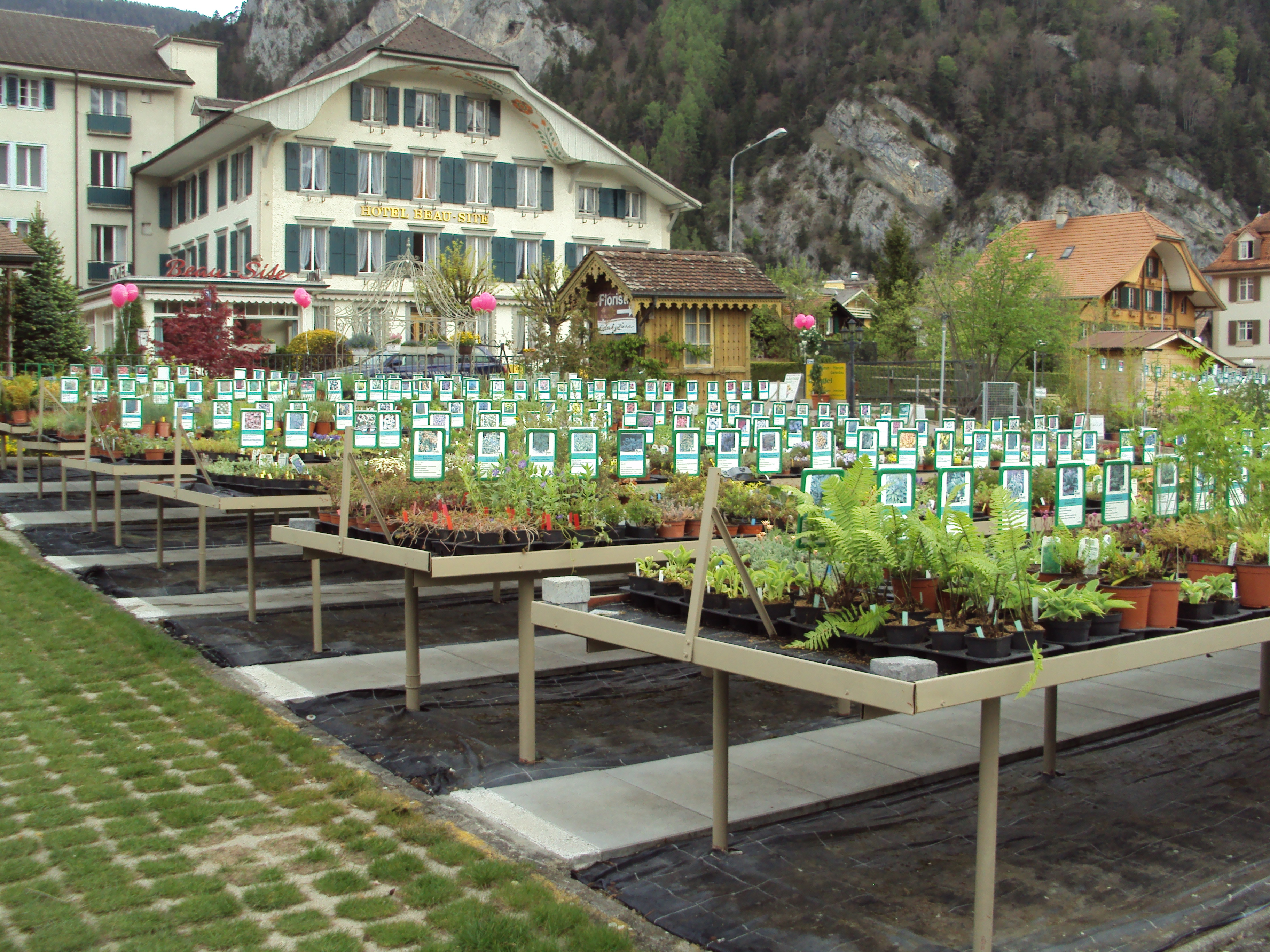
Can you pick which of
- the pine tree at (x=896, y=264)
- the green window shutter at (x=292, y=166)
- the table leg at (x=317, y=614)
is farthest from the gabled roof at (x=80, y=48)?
the table leg at (x=317, y=614)

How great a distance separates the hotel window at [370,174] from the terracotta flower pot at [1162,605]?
4067 centimetres

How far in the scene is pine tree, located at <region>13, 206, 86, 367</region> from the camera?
32.2 metres

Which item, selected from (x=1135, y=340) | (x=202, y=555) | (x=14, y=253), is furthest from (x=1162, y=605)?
(x=1135, y=340)

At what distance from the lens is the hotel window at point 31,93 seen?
149 ft

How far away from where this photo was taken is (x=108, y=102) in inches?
1869

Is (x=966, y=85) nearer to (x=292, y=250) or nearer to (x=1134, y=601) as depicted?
(x=292, y=250)

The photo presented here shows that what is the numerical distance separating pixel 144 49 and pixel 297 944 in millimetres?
54604

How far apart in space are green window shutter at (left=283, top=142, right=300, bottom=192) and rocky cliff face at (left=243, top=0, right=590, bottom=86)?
83.0 meters

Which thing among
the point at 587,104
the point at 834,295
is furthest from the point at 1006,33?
the point at 834,295

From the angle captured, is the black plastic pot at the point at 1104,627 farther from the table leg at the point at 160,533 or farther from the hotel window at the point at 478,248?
the hotel window at the point at 478,248

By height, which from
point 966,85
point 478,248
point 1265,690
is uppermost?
point 966,85

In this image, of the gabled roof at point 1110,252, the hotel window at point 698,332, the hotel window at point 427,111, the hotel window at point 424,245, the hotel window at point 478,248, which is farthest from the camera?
the gabled roof at point 1110,252

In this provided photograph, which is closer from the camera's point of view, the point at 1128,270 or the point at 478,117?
the point at 478,117

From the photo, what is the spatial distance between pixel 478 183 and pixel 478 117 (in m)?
2.49
